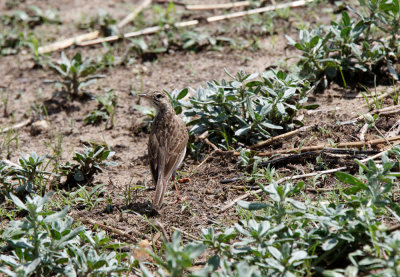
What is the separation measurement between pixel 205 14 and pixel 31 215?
6.61 meters

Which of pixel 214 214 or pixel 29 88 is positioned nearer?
pixel 214 214

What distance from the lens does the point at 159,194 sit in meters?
5.60

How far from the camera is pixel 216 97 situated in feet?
21.0

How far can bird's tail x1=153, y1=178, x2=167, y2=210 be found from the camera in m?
5.55

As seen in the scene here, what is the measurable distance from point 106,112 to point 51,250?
3.77m

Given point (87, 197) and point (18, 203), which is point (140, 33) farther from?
point (18, 203)

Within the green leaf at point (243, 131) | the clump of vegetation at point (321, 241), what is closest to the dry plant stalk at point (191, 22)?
the green leaf at point (243, 131)

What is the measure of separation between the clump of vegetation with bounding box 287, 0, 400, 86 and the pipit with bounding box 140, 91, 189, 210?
1863 mm

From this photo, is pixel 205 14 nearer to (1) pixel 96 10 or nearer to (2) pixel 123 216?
(1) pixel 96 10

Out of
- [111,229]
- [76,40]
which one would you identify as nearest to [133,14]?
[76,40]

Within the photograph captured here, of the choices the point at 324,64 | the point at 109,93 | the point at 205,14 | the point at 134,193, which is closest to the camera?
the point at 134,193

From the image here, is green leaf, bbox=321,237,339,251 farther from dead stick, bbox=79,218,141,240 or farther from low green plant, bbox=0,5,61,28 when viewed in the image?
low green plant, bbox=0,5,61,28

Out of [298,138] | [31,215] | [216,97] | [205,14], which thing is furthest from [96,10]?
[31,215]

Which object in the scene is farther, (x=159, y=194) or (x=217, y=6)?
(x=217, y=6)
